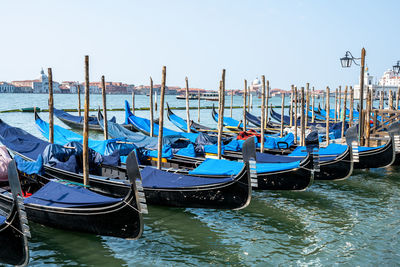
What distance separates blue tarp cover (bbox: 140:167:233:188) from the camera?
24.4 feet

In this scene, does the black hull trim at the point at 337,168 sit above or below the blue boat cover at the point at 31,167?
below

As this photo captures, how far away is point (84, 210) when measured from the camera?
6082 mm

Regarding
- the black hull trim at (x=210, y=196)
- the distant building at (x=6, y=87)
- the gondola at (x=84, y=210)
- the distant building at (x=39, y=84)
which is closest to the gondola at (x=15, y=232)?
the gondola at (x=84, y=210)

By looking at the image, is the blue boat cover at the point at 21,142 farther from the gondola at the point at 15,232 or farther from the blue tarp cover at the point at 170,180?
the gondola at the point at 15,232

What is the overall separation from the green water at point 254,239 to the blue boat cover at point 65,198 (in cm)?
51

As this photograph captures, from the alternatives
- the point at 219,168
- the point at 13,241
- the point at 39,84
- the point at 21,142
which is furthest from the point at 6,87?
the point at 13,241

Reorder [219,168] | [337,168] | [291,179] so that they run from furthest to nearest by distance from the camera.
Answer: [337,168]
[291,179]
[219,168]

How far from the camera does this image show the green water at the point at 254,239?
18.7 ft

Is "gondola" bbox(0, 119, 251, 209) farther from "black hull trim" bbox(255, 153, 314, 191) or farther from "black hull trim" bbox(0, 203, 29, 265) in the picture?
"black hull trim" bbox(0, 203, 29, 265)

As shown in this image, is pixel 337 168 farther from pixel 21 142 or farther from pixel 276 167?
pixel 21 142

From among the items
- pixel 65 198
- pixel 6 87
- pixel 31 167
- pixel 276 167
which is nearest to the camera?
pixel 65 198

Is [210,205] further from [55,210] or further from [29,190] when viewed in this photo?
[29,190]

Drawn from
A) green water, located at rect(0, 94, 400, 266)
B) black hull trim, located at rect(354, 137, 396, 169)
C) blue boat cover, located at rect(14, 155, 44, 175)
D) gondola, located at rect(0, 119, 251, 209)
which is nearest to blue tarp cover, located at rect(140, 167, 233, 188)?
gondola, located at rect(0, 119, 251, 209)

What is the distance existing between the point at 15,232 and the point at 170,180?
10.7ft
